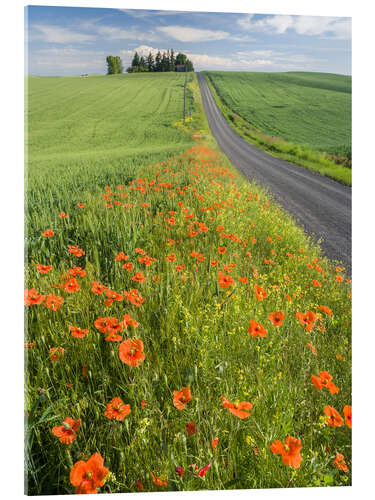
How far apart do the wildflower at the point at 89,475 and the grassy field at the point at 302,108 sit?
3.18 metres

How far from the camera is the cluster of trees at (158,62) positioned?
8.43 feet

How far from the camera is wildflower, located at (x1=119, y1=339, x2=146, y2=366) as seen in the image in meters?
1.15

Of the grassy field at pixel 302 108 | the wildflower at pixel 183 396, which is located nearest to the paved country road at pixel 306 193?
the grassy field at pixel 302 108

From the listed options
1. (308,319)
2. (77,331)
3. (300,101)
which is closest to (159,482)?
(77,331)

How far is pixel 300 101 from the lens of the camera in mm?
6012

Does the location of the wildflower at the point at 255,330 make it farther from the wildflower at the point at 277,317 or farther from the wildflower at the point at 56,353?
the wildflower at the point at 56,353

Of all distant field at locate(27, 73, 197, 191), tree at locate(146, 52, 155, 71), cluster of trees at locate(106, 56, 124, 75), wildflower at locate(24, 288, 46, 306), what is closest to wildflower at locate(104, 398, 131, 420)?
wildflower at locate(24, 288, 46, 306)

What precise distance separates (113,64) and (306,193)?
19.0 ft

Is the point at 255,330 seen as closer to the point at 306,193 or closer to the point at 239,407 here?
the point at 239,407

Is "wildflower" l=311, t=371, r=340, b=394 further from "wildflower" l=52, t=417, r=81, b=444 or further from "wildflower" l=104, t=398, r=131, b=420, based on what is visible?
"wildflower" l=52, t=417, r=81, b=444
